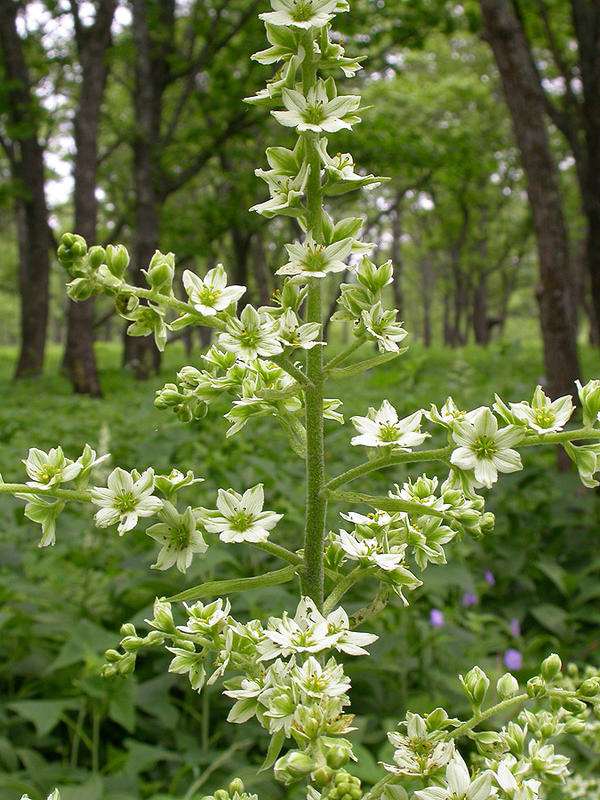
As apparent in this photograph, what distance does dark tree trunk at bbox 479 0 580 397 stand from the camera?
7078 millimetres

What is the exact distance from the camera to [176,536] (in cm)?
141

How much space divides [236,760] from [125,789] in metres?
0.61

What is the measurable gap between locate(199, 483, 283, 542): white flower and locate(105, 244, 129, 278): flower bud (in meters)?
0.48

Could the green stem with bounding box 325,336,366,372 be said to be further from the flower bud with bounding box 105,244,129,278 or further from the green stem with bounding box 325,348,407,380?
the flower bud with bounding box 105,244,129,278

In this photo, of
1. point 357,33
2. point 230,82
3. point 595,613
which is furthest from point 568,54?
point 595,613

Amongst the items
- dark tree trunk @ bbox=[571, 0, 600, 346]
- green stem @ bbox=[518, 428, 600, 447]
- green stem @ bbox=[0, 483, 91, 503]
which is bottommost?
green stem @ bbox=[0, 483, 91, 503]

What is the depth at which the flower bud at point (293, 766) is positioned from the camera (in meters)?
1.05

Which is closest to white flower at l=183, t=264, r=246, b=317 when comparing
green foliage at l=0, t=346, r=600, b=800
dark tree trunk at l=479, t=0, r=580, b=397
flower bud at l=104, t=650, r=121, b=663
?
flower bud at l=104, t=650, r=121, b=663

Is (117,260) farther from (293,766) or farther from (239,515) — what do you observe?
(293,766)

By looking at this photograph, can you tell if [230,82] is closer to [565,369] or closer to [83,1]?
[83,1]

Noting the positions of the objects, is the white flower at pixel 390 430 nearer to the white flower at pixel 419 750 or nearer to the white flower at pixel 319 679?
the white flower at pixel 319 679

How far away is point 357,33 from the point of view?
1720 centimetres

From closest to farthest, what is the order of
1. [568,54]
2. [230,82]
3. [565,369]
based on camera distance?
1. [565,369]
2. [230,82]
3. [568,54]

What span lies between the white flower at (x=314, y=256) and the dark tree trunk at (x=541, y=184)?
6250 mm
